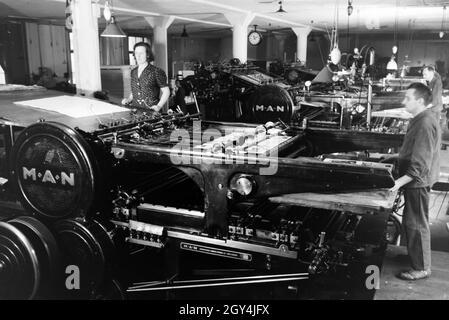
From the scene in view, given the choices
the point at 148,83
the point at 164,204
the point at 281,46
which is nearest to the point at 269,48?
the point at 281,46

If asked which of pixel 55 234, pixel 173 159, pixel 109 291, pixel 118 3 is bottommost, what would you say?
pixel 109 291

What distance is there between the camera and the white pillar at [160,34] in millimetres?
11008

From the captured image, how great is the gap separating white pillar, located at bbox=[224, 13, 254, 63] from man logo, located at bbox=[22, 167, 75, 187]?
923 centimetres

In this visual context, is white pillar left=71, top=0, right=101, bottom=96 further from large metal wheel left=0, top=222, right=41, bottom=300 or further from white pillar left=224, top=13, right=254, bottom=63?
white pillar left=224, top=13, right=254, bottom=63

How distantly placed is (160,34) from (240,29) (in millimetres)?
2105

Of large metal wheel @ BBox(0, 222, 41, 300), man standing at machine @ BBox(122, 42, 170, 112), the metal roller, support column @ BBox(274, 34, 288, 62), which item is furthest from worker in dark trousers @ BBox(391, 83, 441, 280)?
support column @ BBox(274, 34, 288, 62)

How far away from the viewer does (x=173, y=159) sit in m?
2.31

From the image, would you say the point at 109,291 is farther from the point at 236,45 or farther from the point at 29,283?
the point at 236,45

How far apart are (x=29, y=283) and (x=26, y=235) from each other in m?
0.28

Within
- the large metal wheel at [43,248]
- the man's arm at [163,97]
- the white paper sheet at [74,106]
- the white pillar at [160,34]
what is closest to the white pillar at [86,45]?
the man's arm at [163,97]

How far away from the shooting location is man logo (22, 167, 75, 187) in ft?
8.09

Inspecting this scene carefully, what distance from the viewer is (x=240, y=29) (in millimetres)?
11414

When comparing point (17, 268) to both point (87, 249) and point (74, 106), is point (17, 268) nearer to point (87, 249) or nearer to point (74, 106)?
point (87, 249)
